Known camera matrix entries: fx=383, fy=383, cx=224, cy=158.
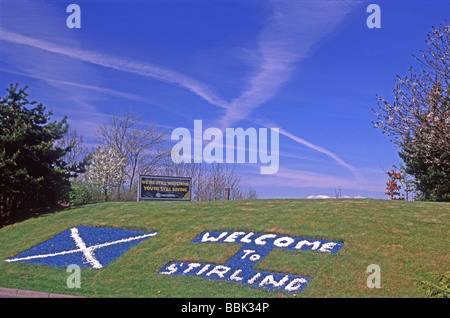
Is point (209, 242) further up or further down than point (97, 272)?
further up

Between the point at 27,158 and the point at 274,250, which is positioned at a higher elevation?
the point at 27,158

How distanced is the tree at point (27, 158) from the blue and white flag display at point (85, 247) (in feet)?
26.3

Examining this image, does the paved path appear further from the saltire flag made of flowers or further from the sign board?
the sign board

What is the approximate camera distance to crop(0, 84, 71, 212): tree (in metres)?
25.6

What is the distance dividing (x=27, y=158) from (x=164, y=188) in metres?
10.1

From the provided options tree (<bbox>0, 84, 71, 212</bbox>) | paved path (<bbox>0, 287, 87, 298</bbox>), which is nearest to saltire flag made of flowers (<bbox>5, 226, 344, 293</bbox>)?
paved path (<bbox>0, 287, 87, 298</bbox>)

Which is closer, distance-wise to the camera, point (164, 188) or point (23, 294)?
point (23, 294)

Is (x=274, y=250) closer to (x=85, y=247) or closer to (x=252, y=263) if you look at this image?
(x=252, y=263)

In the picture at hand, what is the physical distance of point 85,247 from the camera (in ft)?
57.8

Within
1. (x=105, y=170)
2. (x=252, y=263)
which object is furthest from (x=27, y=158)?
(x=252, y=263)
